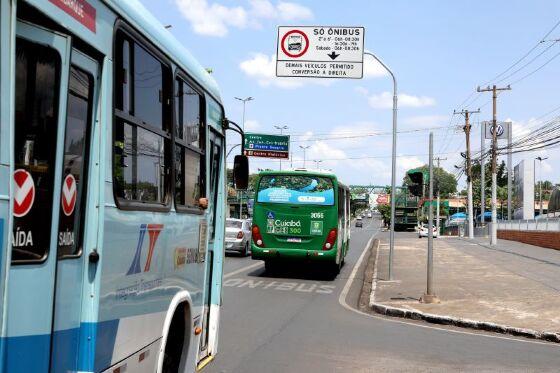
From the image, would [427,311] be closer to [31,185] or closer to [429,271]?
[429,271]

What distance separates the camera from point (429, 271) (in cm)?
Result: 1232

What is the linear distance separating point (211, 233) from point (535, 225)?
119ft

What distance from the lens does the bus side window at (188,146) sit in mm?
4430

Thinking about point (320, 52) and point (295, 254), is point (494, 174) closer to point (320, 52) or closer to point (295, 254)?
point (295, 254)

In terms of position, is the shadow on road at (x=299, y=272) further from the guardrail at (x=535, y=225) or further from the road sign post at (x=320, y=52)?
the guardrail at (x=535, y=225)

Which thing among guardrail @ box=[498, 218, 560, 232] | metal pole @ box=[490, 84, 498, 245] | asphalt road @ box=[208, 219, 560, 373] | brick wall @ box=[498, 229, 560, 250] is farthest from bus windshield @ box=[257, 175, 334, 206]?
metal pole @ box=[490, 84, 498, 245]

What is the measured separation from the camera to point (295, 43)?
A: 46.3 ft

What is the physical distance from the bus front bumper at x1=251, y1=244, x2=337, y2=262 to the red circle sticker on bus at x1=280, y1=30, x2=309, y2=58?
5331 mm

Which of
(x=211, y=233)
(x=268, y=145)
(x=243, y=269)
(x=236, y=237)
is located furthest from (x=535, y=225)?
(x=211, y=233)

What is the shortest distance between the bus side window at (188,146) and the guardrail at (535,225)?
3118 centimetres

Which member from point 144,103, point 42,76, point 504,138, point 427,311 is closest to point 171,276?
point 144,103

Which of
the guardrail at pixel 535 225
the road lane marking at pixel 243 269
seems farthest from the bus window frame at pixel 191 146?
the guardrail at pixel 535 225

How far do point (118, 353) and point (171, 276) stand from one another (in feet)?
3.45

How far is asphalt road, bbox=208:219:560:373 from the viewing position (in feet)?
22.7
